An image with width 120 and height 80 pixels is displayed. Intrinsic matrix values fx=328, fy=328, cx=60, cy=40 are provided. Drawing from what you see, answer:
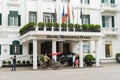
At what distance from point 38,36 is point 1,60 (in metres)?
7.47

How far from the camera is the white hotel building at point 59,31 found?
37031 mm

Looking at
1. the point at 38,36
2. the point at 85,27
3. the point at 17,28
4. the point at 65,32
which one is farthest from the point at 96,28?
the point at 17,28

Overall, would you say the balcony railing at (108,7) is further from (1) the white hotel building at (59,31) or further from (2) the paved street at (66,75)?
(2) the paved street at (66,75)

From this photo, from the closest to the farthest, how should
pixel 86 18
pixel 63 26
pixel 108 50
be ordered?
pixel 63 26 → pixel 86 18 → pixel 108 50

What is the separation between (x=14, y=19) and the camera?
133 ft

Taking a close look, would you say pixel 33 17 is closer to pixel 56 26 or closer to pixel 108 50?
pixel 56 26

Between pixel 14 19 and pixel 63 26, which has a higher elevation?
pixel 14 19

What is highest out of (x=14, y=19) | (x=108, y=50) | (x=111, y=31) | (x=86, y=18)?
(x=86, y=18)

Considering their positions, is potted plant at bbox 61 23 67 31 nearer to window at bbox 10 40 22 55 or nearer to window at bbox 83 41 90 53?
window at bbox 10 40 22 55

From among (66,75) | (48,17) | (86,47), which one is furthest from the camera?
(86,47)

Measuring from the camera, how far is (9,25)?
40062mm

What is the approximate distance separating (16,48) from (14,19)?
359 cm

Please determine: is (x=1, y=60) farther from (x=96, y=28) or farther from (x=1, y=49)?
(x=96, y=28)

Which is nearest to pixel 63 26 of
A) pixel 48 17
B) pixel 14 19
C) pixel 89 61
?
pixel 89 61
